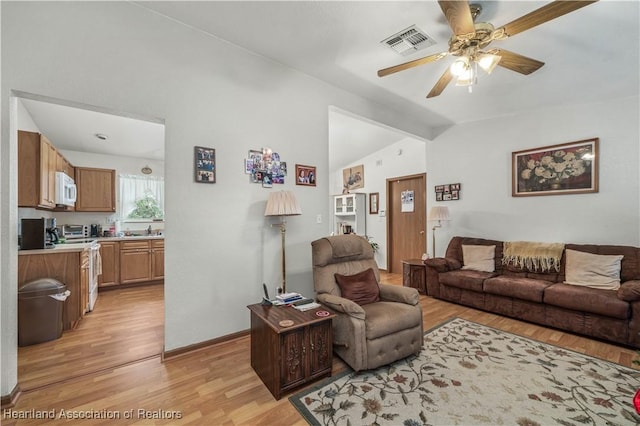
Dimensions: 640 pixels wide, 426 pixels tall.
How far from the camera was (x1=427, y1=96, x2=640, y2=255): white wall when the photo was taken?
3248 millimetres

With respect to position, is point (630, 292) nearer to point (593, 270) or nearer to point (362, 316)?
point (593, 270)

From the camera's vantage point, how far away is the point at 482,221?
4.43 meters

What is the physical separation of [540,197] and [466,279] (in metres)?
1.61

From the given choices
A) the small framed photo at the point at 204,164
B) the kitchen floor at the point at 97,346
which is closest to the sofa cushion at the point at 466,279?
the small framed photo at the point at 204,164

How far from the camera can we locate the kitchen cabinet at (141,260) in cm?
472

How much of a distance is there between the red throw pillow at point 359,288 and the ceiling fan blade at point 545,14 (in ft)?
7.27

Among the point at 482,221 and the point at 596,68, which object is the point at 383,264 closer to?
the point at 482,221

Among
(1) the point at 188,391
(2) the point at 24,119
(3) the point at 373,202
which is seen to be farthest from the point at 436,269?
(2) the point at 24,119

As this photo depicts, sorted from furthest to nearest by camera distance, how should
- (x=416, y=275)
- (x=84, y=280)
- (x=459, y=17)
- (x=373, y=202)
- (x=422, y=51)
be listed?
1. (x=373, y=202)
2. (x=416, y=275)
3. (x=84, y=280)
4. (x=422, y=51)
5. (x=459, y=17)

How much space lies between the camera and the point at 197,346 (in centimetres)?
252

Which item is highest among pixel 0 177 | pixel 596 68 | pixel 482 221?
pixel 596 68

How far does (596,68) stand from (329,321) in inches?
144

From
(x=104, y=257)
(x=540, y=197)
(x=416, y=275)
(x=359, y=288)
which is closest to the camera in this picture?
(x=359, y=288)

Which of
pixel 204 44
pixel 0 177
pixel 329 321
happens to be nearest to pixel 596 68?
pixel 329 321
